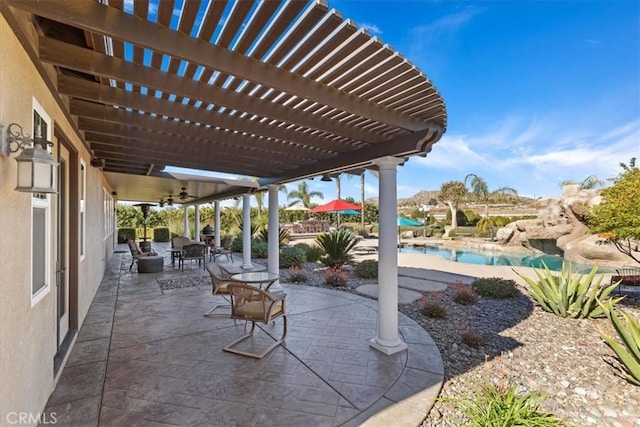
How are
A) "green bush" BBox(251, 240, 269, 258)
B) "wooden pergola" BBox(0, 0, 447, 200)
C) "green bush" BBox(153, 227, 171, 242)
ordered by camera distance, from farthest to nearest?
"green bush" BBox(153, 227, 171, 242), "green bush" BBox(251, 240, 269, 258), "wooden pergola" BBox(0, 0, 447, 200)

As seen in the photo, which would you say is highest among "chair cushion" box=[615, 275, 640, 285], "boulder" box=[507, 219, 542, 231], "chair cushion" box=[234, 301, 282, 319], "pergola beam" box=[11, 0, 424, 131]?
"pergola beam" box=[11, 0, 424, 131]

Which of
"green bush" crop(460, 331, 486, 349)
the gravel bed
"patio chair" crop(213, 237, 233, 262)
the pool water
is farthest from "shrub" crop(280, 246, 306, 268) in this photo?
→ the pool water

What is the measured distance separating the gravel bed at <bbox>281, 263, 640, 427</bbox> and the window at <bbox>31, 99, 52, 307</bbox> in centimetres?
349

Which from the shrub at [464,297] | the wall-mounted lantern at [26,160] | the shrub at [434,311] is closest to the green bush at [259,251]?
the shrub at [464,297]

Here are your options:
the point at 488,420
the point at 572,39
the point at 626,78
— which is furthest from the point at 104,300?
the point at 626,78

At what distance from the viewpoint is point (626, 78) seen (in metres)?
12.3

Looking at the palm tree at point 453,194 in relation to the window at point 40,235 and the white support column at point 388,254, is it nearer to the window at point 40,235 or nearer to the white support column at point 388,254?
the white support column at point 388,254

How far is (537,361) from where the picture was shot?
379 cm

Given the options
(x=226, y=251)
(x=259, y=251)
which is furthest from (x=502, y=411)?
(x=226, y=251)

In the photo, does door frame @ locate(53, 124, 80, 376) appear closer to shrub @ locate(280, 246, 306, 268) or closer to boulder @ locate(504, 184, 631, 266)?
shrub @ locate(280, 246, 306, 268)

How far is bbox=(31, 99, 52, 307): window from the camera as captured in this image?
2383mm

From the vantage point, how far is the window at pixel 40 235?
7.82 ft

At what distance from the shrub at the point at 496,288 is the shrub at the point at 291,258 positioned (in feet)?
17.2

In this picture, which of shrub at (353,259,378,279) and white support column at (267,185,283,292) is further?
shrub at (353,259,378,279)
